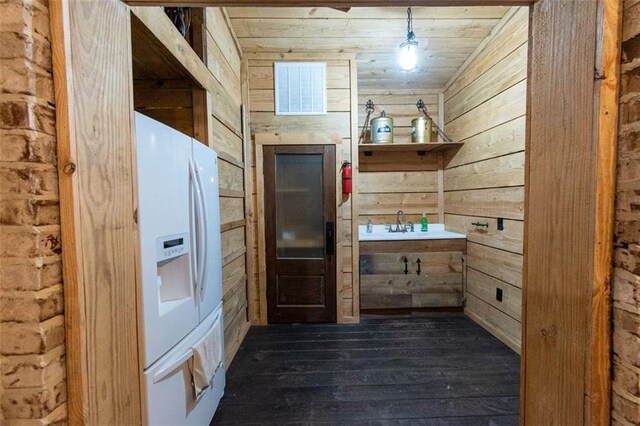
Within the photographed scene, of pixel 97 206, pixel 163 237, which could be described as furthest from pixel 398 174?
pixel 97 206

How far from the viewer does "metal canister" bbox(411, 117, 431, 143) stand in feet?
11.1

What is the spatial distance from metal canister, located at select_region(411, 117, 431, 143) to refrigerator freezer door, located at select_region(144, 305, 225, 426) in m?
2.99

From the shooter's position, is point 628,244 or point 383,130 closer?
point 628,244

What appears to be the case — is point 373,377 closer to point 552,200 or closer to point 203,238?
point 203,238

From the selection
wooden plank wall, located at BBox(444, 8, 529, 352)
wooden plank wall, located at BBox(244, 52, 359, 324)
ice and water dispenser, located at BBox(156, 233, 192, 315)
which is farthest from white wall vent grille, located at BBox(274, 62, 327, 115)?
ice and water dispenser, located at BBox(156, 233, 192, 315)

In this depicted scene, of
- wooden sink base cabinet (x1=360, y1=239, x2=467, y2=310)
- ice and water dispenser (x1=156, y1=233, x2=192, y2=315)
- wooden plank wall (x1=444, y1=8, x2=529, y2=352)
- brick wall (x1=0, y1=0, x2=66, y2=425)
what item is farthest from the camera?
wooden sink base cabinet (x1=360, y1=239, x2=467, y2=310)

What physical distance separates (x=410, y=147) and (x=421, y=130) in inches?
9.4

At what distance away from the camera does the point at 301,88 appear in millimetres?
2961

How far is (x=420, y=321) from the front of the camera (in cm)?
304

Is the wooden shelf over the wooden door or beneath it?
over

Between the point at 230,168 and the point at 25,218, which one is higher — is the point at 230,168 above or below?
above

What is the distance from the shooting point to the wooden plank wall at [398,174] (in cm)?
369

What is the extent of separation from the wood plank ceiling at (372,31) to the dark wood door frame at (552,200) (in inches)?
73.4

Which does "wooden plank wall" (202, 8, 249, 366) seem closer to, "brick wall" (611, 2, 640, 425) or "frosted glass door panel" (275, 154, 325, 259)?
"frosted glass door panel" (275, 154, 325, 259)
